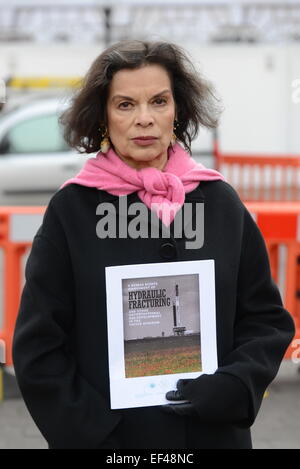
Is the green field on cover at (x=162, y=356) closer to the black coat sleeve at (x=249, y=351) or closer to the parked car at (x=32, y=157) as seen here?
the black coat sleeve at (x=249, y=351)

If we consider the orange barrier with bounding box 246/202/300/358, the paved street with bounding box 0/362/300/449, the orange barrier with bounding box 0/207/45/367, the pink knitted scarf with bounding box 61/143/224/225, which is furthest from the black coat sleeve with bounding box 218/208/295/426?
the orange barrier with bounding box 0/207/45/367

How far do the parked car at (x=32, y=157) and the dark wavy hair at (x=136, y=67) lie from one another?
25.2 feet

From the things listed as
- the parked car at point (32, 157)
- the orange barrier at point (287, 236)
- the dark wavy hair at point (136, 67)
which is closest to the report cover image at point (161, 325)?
the dark wavy hair at point (136, 67)

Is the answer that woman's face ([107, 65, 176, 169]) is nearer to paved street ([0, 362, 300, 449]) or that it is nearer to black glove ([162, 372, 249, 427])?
black glove ([162, 372, 249, 427])

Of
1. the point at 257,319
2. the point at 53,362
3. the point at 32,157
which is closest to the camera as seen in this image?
the point at 53,362

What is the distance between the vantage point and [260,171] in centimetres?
955

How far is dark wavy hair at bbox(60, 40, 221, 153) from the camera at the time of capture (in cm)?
190

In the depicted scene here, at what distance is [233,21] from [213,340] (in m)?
15.7

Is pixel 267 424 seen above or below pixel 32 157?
below

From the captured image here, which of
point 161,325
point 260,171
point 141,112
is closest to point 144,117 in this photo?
point 141,112

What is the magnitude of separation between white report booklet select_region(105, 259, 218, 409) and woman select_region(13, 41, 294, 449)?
0.02 m

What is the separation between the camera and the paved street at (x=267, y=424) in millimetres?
3850

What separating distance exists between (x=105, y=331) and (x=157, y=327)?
4.9 inches

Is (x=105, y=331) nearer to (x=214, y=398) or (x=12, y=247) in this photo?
(x=214, y=398)
